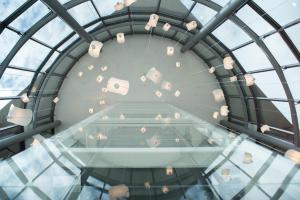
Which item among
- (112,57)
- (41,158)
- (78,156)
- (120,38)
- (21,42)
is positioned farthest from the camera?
(112,57)

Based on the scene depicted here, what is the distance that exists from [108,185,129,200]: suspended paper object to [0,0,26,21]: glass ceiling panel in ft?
22.6

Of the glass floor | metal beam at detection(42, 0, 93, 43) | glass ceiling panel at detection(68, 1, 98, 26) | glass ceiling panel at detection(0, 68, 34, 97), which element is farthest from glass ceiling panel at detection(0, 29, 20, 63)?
the glass floor

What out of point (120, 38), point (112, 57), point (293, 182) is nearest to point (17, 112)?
point (120, 38)

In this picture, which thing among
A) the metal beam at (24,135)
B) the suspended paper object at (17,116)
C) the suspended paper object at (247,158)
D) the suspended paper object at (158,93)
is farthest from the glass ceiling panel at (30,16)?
the suspended paper object at (158,93)

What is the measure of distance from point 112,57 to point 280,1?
33.8 ft

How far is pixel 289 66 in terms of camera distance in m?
8.68

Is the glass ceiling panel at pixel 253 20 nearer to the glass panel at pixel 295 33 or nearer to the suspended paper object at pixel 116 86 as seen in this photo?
the glass panel at pixel 295 33

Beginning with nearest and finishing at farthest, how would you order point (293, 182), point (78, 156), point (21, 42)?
point (293, 182)
point (78, 156)
point (21, 42)

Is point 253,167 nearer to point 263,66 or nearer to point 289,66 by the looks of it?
point 289,66

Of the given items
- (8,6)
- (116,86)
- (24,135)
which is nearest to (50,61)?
(24,135)

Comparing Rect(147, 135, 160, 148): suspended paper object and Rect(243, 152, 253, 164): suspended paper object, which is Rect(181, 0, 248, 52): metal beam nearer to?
Rect(147, 135, 160, 148): suspended paper object

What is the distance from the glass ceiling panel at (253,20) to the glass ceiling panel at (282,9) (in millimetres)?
521

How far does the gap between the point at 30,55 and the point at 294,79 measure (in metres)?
10.0

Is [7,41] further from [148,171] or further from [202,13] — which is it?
[148,171]
